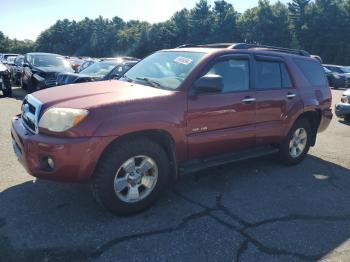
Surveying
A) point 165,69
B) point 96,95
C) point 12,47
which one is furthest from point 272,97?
point 12,47

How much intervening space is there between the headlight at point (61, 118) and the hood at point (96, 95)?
7 cm

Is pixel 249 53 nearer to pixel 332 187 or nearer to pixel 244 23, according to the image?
pixel 332 187

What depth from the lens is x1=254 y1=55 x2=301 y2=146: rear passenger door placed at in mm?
5023

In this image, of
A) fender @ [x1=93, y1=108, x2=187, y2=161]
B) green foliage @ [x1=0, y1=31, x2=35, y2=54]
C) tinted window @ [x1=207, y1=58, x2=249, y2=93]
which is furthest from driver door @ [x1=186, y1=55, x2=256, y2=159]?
green foliage @ [x1=0, y1=31, x2=35, y2=54]

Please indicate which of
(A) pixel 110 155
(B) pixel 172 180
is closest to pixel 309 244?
(B) pixel 172 180

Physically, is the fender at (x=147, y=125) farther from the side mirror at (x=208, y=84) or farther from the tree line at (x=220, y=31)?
the tree line at (x=220, y=31)

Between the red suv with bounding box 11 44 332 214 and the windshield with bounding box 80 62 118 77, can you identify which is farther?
the windshield with bounding box 80 62 118 77

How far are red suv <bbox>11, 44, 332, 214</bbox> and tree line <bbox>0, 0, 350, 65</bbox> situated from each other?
165 ft

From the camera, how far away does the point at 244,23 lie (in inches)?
2557

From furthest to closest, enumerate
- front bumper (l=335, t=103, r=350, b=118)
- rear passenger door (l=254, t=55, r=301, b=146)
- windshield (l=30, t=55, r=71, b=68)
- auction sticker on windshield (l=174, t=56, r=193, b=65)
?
windshield (l=30, t=55, r=71, b=68) → front bumper (l=335, t=103, r=350, b=118) → rear passenger door (l=254, t=55, r=301, b=146) → auction sticker on windshield (l=174, t=56, r=193, b=65)

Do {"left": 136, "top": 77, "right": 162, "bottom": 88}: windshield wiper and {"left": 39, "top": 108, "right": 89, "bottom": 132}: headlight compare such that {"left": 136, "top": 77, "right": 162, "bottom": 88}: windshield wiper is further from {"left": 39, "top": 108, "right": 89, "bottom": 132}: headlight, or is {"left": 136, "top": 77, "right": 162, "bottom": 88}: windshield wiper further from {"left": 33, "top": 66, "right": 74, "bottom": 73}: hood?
{"left": 33, "top": 66, "right": 74, "bottom": 73}: hood

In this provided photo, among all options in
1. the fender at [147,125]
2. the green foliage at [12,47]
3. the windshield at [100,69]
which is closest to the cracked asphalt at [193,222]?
the fender at [147,125]

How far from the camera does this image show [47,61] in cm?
1316

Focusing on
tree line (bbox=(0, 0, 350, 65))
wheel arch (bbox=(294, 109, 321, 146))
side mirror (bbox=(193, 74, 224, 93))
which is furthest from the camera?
tree line (bbox=(0, 0, 350, 65))
